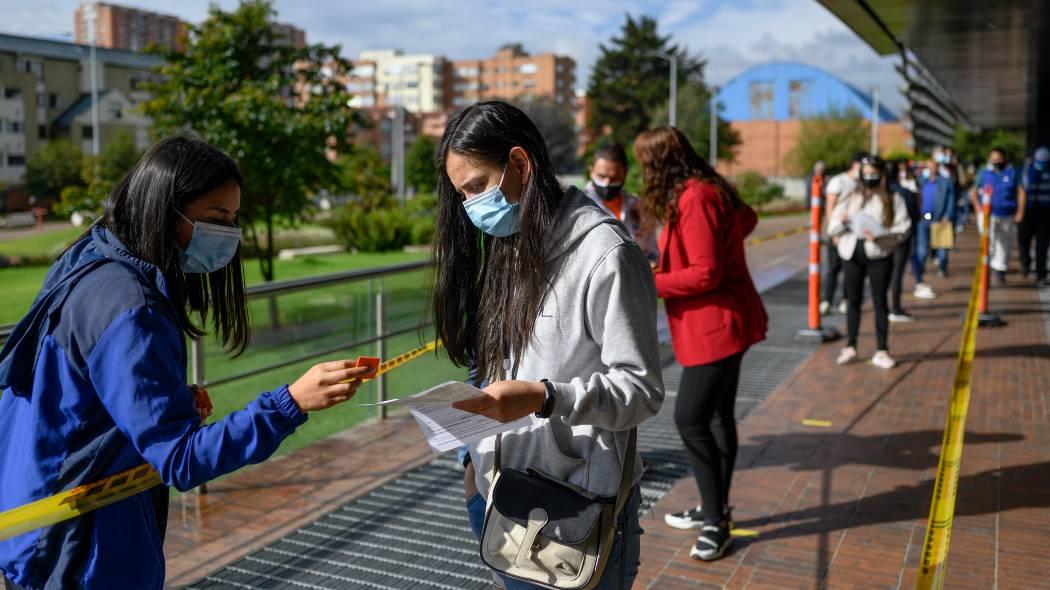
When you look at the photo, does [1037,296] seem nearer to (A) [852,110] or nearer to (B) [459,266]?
(B) [459,266]

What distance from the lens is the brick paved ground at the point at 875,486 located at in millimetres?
4277

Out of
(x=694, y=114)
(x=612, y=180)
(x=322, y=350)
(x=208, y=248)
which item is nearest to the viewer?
(x=208, y=248)

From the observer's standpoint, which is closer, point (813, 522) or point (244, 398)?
point (813, 522)

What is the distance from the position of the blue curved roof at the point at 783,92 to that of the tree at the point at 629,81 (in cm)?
4864

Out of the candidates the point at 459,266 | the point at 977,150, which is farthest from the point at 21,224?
the point at 977,150

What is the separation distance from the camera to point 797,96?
13100 centimetres

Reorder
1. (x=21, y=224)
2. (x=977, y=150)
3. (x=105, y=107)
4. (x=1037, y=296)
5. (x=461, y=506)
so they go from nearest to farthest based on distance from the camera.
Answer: (x=461, y=506)
(x=1037, y=296)
(x=21, y=224)
(x=977, y=150)
(x=105, y=107)

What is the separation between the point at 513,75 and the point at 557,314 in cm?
16814

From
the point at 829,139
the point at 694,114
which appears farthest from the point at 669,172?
the point at 694,114

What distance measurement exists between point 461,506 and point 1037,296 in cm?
1104

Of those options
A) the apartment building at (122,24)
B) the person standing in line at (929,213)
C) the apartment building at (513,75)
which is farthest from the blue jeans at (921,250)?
the apartment building at (122,24)

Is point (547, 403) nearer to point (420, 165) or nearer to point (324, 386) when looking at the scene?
point (324, 386)

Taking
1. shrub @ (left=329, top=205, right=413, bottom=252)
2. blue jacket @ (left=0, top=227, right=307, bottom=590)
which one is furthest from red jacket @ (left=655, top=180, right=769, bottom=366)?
shrub @ (left=329, top=205, right=413, bottom=252)

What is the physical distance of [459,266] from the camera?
2.51 m
